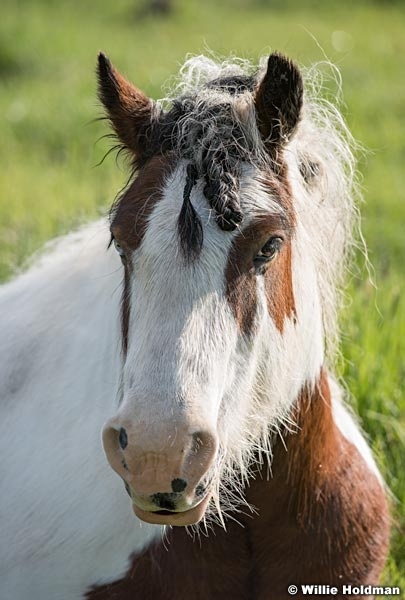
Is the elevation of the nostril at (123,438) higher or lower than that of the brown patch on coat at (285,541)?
higher

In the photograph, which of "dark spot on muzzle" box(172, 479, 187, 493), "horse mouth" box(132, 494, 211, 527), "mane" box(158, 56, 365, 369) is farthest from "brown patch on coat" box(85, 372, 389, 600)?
"dark spot on muzzle" box(172, 479, 187, 493)

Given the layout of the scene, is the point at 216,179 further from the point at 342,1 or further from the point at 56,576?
the point at 342,1

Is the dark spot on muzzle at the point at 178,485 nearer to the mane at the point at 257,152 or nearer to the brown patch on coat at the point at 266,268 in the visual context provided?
the brown patch on coat at the point at 266,268

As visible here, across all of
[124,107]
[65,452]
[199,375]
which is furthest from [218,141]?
[65,452]

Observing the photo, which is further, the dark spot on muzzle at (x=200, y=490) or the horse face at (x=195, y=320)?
the dark spot on muzzle at (x=200, y=490)

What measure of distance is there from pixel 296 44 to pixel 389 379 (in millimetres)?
9026

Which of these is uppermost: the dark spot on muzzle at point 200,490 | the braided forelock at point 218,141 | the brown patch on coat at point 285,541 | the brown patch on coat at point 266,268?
the braided forelock at point 218,141

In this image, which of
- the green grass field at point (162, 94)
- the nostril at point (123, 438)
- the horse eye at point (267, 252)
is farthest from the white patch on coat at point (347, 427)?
the nostril at point (123, 438)

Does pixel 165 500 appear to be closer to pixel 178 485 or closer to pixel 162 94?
pixel 178 485

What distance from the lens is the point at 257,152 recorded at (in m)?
2.53

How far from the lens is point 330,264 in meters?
2.90

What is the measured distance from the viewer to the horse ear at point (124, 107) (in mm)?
2686

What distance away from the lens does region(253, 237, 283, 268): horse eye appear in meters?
2.44

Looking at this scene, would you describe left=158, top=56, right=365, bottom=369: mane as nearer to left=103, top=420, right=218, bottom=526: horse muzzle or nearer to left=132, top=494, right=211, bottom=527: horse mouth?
left=103, top=420, right=218, bottom=526: horse muzzle
